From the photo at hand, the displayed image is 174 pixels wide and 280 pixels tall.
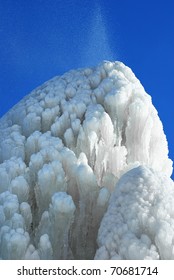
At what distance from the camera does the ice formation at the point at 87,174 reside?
6.01 m

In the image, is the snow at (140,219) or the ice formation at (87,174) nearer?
the snow at (140,219)

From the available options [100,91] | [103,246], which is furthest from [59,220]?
[100,91]

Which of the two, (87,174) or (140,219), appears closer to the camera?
(140,219)

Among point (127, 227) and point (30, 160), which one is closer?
point (127, 227)

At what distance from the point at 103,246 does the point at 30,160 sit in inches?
93.1

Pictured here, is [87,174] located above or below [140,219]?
above

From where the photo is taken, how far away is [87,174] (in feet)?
23.9

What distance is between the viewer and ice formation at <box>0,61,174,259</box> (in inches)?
237

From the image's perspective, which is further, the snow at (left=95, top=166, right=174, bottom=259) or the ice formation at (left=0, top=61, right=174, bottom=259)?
the ice formation at (left=0, top=61, right=174, bottom=259)

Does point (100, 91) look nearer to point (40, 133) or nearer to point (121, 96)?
point (121, 96)
